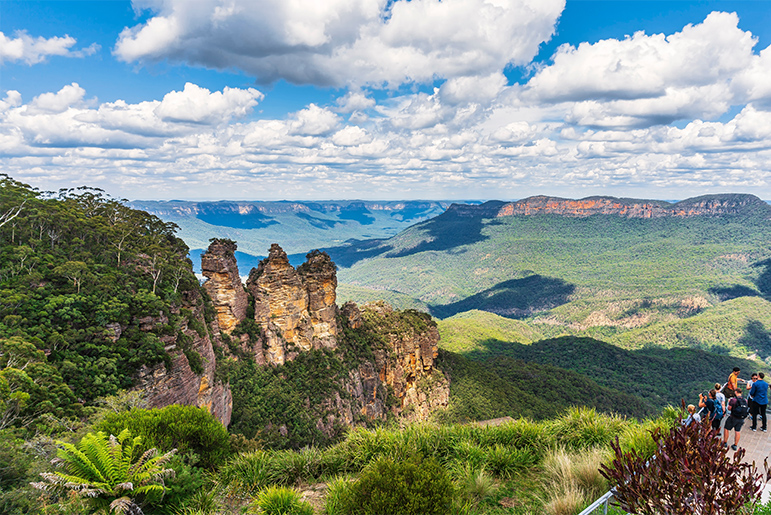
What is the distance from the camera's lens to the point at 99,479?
25.1 feet

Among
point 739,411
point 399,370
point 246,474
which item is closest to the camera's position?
point 246,474

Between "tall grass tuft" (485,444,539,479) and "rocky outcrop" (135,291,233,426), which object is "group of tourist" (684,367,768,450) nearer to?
"tall grass tuft" (485,444,539,479)

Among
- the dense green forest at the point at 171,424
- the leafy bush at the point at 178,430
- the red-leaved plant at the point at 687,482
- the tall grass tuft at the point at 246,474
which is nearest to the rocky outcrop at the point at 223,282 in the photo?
the dense green forest at the point at 171,424

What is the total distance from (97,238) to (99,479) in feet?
90.2

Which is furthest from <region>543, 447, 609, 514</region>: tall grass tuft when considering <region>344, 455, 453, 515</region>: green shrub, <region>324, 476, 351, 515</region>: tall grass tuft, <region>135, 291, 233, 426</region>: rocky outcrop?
<region>135, 291, 233, 426</region>: rocky outcrop

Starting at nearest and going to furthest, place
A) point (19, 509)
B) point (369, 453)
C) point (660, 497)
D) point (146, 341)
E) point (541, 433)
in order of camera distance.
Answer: point (660, 497)
point (19, 509)
point (369, 453)
point (541, 433)
point (146, 341)

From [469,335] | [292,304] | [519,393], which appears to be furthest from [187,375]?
[469,335]

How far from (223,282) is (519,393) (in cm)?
4737

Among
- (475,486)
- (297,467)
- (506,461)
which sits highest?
(475,486)

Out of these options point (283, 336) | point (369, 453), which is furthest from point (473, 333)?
point (369, 453)

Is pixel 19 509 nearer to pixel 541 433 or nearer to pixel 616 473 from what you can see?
pixel 616 473

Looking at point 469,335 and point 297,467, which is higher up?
point 297,467

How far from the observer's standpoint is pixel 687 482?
538cm

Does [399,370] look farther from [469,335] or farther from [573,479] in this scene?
[469,335]
